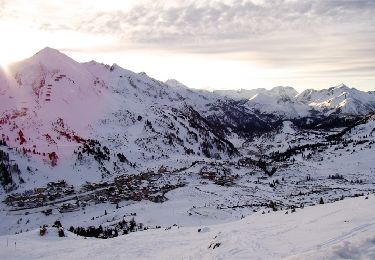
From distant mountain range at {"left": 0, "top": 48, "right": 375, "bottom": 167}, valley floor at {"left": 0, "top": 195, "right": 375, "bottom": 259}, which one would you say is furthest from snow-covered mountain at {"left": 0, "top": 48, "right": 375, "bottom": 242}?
valley floor at {"left": 0, "top": 195, "right": 375, "bottom": 259}

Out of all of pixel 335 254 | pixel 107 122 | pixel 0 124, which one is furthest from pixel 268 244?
pixel 107 122

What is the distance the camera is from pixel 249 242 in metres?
21.3

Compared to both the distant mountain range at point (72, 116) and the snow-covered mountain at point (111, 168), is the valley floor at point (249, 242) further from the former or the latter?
the distant mountain range at point (72, 116)

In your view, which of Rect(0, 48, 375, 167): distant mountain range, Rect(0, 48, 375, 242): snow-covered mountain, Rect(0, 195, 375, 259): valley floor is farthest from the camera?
Rect(0, 48, 375, 167): distant mountain range

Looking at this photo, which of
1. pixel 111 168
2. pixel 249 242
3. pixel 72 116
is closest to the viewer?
pixel 249 242

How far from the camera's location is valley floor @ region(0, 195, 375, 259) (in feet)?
55.8

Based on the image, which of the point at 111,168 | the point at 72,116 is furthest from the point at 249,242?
the point at 72,116

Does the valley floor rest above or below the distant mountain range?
below

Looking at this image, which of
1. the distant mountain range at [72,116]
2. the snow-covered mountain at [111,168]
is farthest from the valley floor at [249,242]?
the distant mountain range at [72,116]

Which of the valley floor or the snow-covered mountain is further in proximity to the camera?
the snow-covered mountain

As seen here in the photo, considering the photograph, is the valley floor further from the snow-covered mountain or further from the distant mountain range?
the distant mountain range

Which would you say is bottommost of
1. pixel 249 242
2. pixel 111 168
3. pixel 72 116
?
pixel 111 168

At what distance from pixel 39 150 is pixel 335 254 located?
96.8 metres

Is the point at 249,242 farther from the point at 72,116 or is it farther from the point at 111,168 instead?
the point at 72,116
